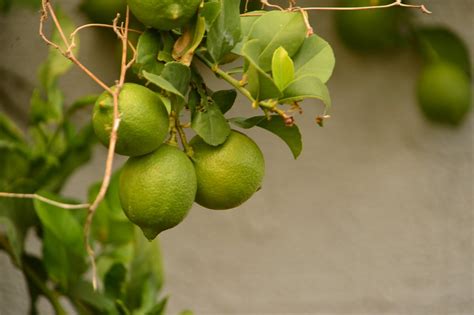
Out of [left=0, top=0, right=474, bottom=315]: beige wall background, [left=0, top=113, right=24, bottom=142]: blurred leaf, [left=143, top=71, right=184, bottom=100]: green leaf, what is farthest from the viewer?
[left=0, top=0, right=474, bottom=315]: beige wall background

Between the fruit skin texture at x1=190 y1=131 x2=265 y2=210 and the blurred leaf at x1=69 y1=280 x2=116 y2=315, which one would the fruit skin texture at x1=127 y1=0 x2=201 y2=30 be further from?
the blurred leaf at x1=69 y1=280 x2=116 y2=315

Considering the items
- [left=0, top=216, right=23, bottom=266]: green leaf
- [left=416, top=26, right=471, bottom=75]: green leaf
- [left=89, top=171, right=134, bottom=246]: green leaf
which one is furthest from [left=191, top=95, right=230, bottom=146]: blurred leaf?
[left=416, top=26, right=471, bottom=75]: green leaf

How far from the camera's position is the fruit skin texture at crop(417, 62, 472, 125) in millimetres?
1217

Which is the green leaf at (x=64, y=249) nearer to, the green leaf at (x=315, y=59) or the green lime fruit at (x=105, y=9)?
the green lime fruit at (x=105, y=9)

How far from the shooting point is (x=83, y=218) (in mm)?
1031

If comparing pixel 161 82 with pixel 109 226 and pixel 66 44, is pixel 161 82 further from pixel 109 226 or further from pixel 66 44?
pixel 109 226

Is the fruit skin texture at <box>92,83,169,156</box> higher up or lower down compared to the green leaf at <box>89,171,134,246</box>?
higher up

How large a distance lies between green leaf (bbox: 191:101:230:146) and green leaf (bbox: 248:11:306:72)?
4cm

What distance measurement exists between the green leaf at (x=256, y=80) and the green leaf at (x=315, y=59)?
0.11 ft

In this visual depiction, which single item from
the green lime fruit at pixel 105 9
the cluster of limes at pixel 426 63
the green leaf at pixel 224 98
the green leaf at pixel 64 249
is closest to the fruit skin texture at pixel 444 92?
the cluster of limes at pixel 426 63

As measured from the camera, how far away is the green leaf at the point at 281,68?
510 mm

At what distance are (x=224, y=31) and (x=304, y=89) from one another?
0.20 feet

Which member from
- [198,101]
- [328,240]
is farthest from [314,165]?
[198,101]

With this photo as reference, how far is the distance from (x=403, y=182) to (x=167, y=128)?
34.4 inches
